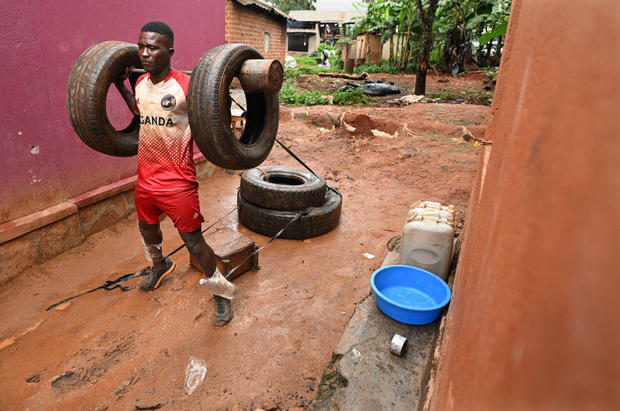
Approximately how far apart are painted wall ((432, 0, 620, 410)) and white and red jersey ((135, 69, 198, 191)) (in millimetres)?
2518

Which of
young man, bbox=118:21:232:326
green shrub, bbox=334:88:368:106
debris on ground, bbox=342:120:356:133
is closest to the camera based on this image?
young man, bbox=118:21:232:326

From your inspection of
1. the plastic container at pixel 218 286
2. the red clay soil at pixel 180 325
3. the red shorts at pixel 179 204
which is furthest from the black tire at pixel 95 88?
the red clay soil at pixel 180 325

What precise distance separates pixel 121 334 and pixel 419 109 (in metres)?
8.86

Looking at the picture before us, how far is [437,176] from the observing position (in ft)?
22.2

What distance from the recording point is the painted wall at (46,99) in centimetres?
341

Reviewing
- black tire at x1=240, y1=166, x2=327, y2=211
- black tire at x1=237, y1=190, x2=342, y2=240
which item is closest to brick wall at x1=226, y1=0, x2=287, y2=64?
black tire at x1=240, y1=166, x2=327, y2=211

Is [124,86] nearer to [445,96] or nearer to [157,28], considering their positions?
[157,28]

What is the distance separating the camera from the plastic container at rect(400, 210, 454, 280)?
3.17 m

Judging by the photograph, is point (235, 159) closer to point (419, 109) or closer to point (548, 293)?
point (548, 293)

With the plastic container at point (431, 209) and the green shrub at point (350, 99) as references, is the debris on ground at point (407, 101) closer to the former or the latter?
the green shrub at point (350, 99)

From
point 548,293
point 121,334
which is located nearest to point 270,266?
point 121,334

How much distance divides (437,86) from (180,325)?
13887 mm

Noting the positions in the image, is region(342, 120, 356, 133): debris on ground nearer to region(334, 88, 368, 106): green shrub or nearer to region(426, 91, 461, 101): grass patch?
region(334, 88, 368, 106): green shrub

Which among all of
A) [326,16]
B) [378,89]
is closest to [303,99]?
[378,89]
